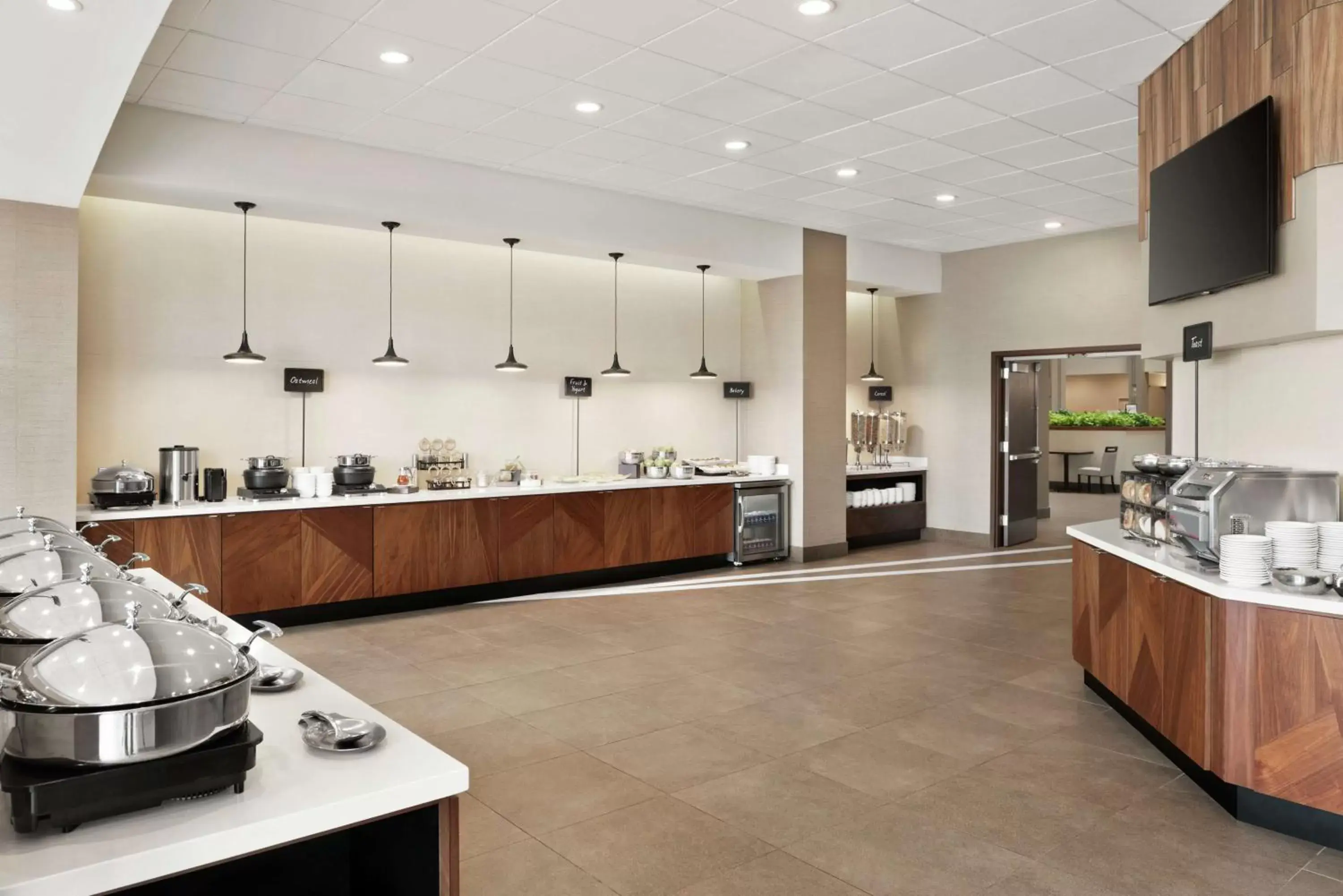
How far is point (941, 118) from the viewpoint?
6074mm

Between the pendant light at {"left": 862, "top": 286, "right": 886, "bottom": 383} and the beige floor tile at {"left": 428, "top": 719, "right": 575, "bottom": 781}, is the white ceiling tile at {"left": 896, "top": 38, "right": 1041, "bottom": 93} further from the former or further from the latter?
the pendant light at {"left": 862, "top": 286, "right": 886, "bottom": 383}

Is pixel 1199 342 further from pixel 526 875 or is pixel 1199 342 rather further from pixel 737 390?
pixel 737 390

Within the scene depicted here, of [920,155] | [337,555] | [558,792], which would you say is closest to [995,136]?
[920,155]

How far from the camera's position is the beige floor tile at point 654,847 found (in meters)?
3.05

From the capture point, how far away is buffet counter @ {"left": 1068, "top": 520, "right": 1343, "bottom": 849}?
327 centimetres

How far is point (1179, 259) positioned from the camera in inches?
193

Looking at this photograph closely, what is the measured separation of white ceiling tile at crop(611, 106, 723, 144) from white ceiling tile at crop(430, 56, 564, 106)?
0.72 m

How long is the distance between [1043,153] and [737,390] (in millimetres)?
4114

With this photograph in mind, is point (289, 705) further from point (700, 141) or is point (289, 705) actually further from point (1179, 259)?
point (700, 141)

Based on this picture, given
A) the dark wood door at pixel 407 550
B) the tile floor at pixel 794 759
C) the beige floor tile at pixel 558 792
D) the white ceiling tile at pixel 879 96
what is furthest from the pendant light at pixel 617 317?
the beige floor tile at pixel 558 792

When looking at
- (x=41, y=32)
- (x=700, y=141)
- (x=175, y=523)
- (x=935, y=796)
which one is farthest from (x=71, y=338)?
(x=935, y=796)

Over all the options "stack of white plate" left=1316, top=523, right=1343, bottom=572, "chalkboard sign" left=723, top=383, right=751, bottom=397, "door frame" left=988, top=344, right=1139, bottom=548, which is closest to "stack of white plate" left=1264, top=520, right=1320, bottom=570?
"stack of white plate" left=1316, top=523, right=1343, bottom=572

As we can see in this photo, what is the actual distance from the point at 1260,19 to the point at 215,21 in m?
4.97

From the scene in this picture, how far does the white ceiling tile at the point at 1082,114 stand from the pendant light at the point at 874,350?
5.31m
